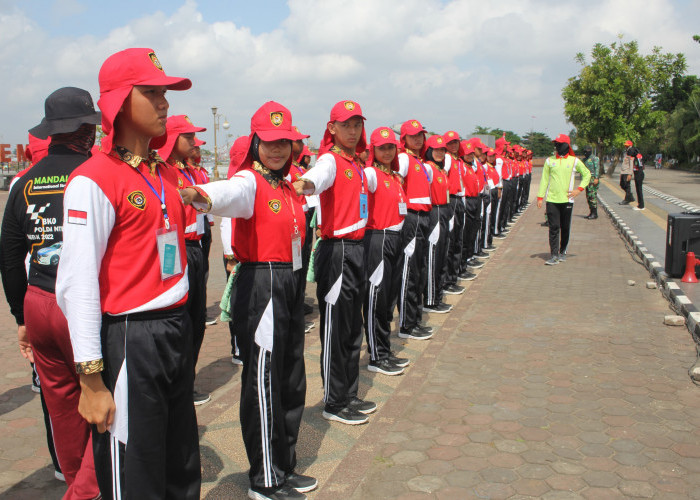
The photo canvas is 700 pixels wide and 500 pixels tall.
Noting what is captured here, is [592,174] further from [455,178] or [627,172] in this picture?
[455,178]

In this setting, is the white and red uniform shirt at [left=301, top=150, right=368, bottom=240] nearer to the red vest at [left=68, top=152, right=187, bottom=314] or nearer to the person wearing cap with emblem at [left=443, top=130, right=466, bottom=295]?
the red vest at [left=68, top=152, right=187, bottom=314]

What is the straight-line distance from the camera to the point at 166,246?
2.29 m

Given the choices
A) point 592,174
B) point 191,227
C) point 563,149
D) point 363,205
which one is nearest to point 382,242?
point 363,205

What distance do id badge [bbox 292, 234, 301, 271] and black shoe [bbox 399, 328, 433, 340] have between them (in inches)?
128

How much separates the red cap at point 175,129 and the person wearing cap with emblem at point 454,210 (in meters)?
4.00

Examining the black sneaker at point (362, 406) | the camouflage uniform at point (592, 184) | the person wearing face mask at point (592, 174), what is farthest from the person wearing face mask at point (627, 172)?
the black sneaker at point (362, 406)

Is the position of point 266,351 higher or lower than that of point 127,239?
lower

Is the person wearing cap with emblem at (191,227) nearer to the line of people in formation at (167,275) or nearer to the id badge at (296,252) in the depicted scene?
the line of people in formation at (167,275)

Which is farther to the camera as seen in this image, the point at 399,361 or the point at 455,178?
the point at 455,178

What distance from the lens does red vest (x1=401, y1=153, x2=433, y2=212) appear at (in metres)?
6.18

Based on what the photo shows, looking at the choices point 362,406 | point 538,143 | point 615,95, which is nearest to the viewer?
point 362,406

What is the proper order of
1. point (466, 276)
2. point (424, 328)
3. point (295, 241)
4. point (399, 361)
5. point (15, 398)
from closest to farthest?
point (295, 241), point (15, 398), point (399, 361), point (424, 328), point (466, 276)

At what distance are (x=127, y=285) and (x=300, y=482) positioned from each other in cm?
178

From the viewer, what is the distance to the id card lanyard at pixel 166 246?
7.45ft
